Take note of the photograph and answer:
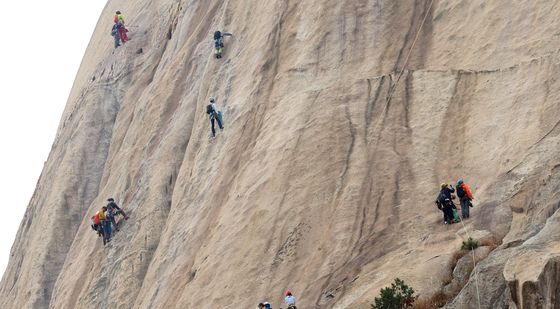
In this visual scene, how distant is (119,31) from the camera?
51.8 meters

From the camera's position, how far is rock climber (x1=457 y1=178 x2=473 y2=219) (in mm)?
26422

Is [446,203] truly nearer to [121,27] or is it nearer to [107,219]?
[107,219]

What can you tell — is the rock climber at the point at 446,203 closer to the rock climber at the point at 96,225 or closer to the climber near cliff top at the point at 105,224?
the climber near cliff top at the point at 105,224

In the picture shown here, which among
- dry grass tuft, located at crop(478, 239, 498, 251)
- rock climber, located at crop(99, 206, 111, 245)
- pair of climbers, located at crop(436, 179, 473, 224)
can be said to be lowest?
dry grass tuft, located at crop(478, 239, 498, 251)

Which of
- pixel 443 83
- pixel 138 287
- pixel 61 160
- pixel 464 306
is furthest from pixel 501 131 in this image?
pixel 61 160

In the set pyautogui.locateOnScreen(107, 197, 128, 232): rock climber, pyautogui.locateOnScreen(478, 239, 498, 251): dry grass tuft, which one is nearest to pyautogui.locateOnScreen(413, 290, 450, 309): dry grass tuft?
pyautogui.locateOnScreen(478, 239, 498, 251): dry grass tuft

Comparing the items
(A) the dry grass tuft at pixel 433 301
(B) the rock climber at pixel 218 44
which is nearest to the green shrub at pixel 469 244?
(A) the dry grass tuft at pixel 433 301

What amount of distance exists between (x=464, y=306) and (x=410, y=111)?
9.92 m

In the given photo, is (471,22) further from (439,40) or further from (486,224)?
(486,224)

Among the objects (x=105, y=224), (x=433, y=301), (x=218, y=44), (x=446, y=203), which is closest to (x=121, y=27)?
(x=218, y=44)

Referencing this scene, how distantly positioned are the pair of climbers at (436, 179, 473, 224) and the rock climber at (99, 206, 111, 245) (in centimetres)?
1634

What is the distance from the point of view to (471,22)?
32062mm

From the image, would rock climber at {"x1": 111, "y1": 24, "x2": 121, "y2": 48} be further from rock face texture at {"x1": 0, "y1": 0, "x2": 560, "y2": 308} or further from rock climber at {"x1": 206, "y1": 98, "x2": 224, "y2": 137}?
rock climber at {"x1": 206, "y1": 98, "x2": 224, "y2": 137}

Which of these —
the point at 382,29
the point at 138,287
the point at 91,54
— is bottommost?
the point at 138,287
